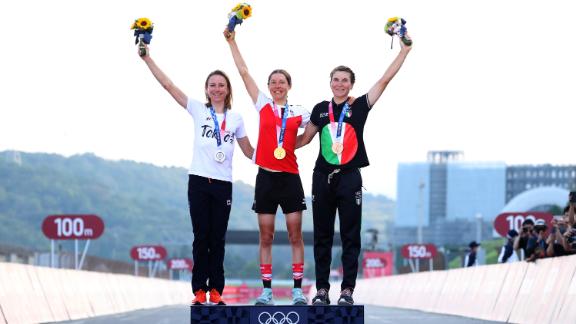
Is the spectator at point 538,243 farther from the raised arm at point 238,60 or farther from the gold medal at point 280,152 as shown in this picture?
the gold medal at point 280,152

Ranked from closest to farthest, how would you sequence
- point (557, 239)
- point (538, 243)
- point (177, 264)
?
point (557, 239)
point (538, 243)
point (177, 264)

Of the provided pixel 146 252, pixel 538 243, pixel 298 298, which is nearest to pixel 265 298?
pixel 298 298

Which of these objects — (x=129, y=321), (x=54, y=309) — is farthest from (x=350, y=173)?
(x=54, y=309)

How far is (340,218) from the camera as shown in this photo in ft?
45.0

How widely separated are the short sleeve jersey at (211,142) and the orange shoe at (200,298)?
3.64 ft

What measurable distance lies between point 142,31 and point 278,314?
3.28 meters

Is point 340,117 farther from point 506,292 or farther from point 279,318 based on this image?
point 506,292

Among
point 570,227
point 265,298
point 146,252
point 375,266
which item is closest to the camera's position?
point 265,298

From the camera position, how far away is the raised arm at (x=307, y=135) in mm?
13688

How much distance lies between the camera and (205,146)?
544 inches

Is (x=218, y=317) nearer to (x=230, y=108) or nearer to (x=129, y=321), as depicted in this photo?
(x=230, y=108)

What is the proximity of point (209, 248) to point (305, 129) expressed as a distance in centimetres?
155

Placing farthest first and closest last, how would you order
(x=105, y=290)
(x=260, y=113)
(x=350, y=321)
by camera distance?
(x=105, y=290)
(x=260, y=113)
(x=350, y=321)

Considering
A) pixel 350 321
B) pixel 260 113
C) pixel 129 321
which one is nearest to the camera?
pixel 350 321
